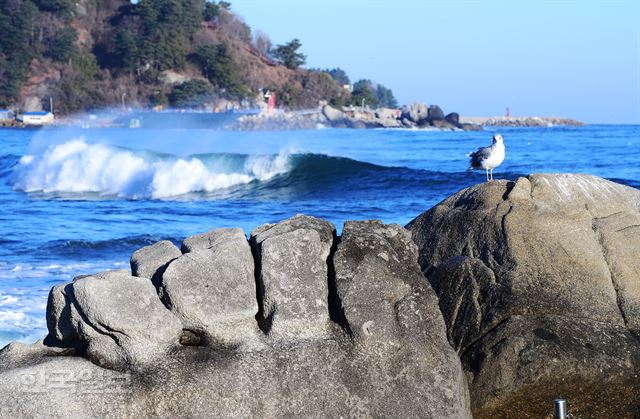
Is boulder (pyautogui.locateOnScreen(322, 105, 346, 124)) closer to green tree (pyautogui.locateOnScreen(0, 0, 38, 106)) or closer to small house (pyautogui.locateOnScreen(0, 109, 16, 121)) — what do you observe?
small house (pyautogui.locateOnScreen(0, 109, 16, 121))

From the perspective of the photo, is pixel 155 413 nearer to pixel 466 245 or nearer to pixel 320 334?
pixel 320 334

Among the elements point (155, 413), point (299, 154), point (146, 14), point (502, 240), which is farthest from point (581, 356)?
point (146, 14)

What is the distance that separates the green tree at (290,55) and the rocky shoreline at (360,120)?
66.7 ft

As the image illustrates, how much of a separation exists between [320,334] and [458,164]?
2454 cm

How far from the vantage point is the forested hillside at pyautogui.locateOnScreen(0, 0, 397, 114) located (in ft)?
381

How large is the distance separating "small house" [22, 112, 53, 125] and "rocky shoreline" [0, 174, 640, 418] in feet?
331

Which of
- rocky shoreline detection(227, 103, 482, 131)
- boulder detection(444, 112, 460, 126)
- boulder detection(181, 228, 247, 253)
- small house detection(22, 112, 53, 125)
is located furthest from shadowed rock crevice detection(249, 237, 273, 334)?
small house detection(22, 112, 53, 125)

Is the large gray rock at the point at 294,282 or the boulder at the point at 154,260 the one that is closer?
the large gray rock at the point at 294,282

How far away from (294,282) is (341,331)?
270 mm

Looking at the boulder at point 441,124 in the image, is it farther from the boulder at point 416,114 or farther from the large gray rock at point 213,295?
the large gray rock at point 213,295

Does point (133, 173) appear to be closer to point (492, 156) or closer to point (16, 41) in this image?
point (492, 156)

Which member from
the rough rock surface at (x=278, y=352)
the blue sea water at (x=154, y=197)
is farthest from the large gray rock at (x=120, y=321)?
the blue sea water at (x=154, y=197)

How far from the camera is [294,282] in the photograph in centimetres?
376

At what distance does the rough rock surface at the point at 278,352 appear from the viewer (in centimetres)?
342
